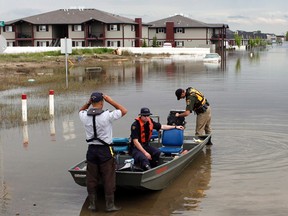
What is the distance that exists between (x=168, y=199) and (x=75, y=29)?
77.7m

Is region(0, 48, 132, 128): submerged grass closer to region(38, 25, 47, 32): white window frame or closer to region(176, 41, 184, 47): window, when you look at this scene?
region(38, 25, 47, 32): white window frame

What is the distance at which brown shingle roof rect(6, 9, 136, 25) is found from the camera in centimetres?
8431

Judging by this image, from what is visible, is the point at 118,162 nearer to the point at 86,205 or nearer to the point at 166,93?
the point at 86,205

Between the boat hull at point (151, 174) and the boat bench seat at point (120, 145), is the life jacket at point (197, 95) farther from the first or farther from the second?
the boat bench seat at point (120, 145)

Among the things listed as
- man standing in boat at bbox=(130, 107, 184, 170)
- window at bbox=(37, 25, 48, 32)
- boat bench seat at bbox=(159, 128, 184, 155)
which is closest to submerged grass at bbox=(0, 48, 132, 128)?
boat bench seat at bbox=(159, 128, 184, 155)

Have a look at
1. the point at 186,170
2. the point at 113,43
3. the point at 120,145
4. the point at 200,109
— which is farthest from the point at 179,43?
the point at 120,145

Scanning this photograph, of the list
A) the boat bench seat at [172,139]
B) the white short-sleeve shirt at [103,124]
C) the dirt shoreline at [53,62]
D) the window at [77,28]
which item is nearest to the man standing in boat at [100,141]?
the white short-sleeve shirt at [103,124]

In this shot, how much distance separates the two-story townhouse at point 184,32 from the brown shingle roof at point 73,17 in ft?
52.4

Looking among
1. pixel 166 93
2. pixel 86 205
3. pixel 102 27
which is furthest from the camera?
pixel 102 27

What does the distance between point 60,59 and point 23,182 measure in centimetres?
4652

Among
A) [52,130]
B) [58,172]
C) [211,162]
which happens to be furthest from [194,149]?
[52,130]

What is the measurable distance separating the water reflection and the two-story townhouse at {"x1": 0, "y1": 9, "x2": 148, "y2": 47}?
73.6 m

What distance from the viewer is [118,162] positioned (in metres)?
10.3

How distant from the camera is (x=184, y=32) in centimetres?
10331
